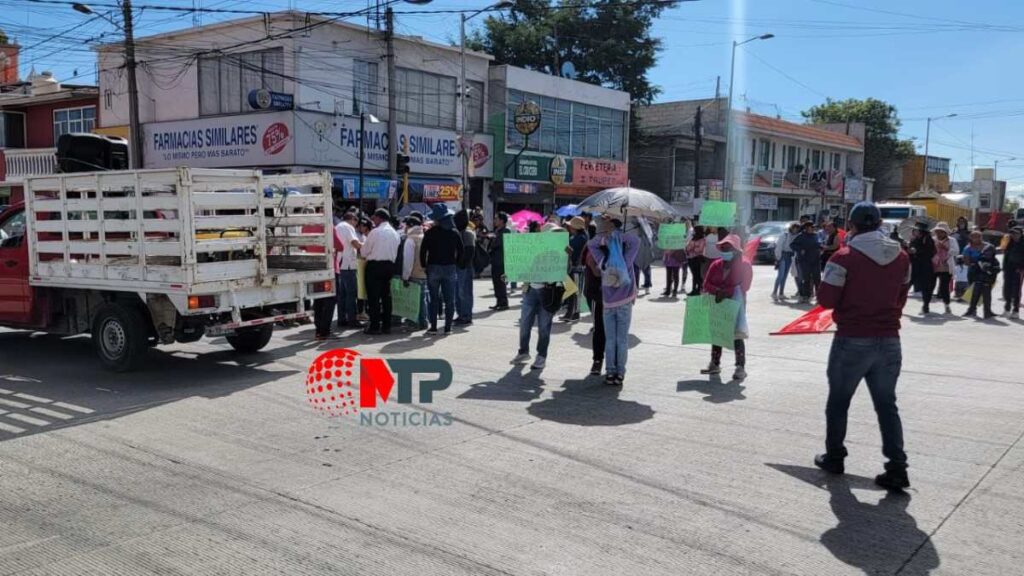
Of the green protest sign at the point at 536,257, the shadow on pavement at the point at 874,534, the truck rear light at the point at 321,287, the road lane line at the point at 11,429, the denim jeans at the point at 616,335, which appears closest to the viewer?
the shadow on pavement at the point at 874,534

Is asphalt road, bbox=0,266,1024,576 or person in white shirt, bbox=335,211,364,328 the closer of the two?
asphalt road, bbox=0,266,1024,576

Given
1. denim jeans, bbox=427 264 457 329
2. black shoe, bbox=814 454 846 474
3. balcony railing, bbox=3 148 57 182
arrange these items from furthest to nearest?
balcony railing, bbox=3 148 57 182 → denim jeans, bbox=427 264 457 329 → black shoe, bbox=814 454 846 474

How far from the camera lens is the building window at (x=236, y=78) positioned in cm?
2561

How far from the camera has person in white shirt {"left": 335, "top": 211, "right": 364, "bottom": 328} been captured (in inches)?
455

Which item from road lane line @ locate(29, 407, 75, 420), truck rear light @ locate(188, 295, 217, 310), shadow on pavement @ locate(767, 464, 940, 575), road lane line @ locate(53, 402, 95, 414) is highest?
truck rear light @ locate(188, 295, 217, 310)

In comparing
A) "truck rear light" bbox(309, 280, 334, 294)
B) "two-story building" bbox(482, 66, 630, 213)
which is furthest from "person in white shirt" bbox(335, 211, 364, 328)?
"two-story building" bbox(482, 66, 630, 213)

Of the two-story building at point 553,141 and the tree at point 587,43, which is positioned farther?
the tree at point 587,43

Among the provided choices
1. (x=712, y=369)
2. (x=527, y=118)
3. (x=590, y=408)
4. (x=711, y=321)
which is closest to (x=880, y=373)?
(x=590, y=408)

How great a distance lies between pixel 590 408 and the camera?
23.4 feet

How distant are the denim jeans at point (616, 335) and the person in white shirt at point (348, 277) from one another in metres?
4.82

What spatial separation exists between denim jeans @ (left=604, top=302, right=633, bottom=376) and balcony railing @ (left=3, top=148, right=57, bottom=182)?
30428 mm

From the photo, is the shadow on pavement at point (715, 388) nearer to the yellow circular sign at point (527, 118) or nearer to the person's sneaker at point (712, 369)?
the person's sneaker at point (712, 369)

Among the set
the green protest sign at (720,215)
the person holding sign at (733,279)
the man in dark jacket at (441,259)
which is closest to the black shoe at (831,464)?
the person holding sign at (733,279)

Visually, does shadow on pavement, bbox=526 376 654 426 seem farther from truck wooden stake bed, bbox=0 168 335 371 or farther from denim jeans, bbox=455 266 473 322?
denim jeans, bbox=455 266 473 322
